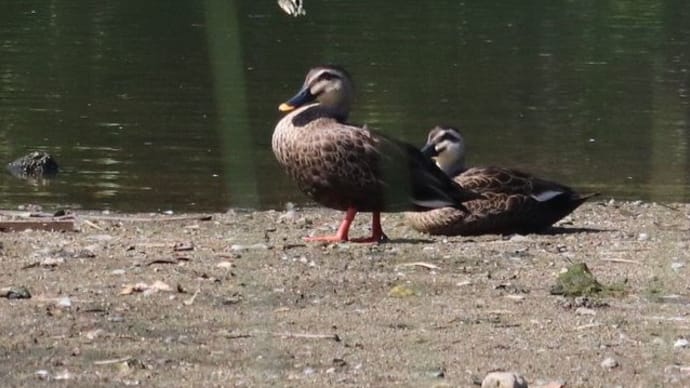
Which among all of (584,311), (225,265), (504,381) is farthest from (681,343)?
(225,265)

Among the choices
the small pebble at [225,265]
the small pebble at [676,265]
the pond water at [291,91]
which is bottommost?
the pond water at [291,91]

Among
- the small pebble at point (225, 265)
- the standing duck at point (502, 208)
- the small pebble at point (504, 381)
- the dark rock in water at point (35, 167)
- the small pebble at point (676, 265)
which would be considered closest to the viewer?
the small pebble at point (504, 381)

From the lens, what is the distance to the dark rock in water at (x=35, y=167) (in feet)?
46.5

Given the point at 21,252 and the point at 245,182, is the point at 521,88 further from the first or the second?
the point at 21,252

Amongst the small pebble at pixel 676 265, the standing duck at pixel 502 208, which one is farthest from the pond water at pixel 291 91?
the small pebble at pixel 676 265

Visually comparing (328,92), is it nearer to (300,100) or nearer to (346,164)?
(300,100)

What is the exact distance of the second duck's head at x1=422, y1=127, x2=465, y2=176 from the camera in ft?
36.1

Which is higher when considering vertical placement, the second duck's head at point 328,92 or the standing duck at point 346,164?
the second duck's head at point 328,92

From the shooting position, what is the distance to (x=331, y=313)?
22.5 ft

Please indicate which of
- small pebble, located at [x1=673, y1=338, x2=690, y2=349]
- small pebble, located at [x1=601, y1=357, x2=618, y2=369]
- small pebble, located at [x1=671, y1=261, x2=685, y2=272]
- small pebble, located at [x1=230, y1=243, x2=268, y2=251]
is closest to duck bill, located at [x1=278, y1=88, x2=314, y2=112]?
small pebble, located at [x1=230, y1=243, x2=268, y2=251]

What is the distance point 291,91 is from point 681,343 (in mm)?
14205

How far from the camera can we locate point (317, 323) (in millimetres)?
6605

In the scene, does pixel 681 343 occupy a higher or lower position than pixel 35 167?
higher

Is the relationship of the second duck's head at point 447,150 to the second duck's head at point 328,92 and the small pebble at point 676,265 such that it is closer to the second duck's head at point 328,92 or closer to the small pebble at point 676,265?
the second duck's head at point 328,92
